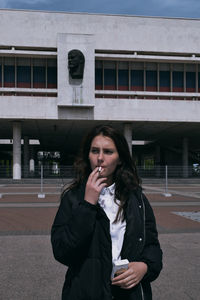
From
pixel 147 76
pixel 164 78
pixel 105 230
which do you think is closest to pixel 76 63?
pixel 147 76

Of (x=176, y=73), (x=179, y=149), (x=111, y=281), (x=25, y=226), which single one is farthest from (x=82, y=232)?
(x=179, y=149)

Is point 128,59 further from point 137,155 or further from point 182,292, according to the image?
point 137,155

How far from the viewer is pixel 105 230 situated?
175 centimetres

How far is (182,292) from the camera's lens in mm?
3863

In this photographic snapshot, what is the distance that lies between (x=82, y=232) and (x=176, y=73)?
30733 mm

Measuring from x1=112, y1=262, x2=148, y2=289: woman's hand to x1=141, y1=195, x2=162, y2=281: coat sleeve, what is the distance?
0.08m

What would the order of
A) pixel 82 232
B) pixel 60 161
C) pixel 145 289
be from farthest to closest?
1. pixel 60 161
2. pixel 145 289
3. pixel 82 232

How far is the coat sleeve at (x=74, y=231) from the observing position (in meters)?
1.68

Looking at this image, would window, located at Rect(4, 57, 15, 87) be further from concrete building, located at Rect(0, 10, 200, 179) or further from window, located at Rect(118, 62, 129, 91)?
window, located at Rect(118, 62, 129, 91)

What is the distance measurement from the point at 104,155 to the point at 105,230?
0.43 m

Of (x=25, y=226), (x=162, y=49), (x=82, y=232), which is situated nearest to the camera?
(x=82, y=232)

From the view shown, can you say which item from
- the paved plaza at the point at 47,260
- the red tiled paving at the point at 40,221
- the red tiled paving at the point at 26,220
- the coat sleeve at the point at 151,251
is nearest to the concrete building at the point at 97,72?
the red tiled paving at the point at 26,220

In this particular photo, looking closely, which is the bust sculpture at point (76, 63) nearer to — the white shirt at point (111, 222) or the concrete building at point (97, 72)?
the concrete building at point (97, 72)

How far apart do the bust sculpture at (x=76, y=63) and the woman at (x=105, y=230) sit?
25.7 metres
